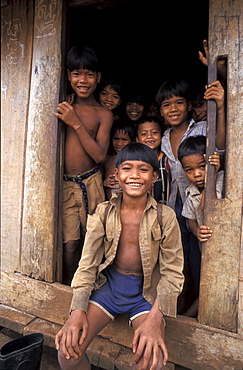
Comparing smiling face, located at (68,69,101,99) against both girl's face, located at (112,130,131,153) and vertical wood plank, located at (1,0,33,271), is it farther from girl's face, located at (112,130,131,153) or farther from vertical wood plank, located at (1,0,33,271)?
girl's face, located at (112,130,131,153)

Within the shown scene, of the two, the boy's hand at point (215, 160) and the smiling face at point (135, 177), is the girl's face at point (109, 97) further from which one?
the boy's hand at point (215, 160)

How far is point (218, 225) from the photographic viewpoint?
189 cm

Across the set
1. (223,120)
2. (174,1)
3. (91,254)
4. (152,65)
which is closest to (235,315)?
(91,254)

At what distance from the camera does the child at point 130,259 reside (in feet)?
5.80

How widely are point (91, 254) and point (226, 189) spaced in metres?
0.95

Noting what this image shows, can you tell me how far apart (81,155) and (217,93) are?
1261 millimetres

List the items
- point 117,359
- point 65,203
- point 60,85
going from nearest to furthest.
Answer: point 117,359
point 60,85
point 65,203

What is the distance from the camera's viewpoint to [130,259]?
6.39 ft

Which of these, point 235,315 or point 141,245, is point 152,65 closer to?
point 141,245

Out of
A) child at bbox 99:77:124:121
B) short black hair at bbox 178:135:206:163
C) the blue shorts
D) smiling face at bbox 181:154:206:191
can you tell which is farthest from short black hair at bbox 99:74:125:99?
the blue shorts

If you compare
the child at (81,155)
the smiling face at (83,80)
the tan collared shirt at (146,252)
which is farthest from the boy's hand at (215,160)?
the smiling face at (83,80)

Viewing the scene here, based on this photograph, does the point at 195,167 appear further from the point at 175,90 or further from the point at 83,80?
the point at 83,80

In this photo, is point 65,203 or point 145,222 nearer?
point 145,222

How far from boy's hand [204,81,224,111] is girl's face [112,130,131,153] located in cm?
133
